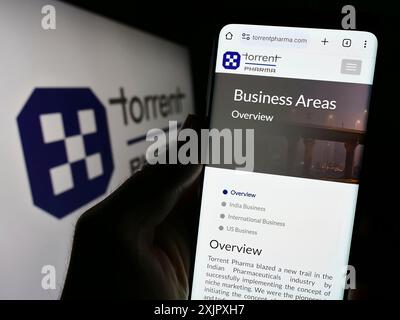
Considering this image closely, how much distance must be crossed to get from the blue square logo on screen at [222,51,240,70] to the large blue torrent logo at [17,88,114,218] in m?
0.53

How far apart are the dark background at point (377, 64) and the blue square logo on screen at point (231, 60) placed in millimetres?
33

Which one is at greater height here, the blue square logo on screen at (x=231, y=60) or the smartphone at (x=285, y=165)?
the blue square logo on screen at (x=231, y=60)

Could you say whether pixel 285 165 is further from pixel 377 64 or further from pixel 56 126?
pixel 56 126

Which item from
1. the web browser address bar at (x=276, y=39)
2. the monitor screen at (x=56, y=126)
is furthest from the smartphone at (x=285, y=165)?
the monitor screen at (x=56, y=126)

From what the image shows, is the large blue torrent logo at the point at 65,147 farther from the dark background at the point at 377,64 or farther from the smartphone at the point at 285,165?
the smartphone at the point at 285,165

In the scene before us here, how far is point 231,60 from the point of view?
0.54m

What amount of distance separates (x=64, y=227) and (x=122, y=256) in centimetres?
53

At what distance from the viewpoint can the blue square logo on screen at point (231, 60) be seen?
539 mm

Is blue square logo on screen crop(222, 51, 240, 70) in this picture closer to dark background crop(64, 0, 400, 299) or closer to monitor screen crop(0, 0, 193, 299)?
dark background crop(64, 0, 400, 299)

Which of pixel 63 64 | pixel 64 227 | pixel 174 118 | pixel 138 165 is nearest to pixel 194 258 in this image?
pixel 64 227

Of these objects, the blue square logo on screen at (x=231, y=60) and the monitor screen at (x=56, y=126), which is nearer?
the blue square logo on screen at (x=231, y=60)

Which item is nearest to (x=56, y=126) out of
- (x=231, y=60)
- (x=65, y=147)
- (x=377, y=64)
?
(x=65, y=147)

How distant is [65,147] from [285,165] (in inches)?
25.2
